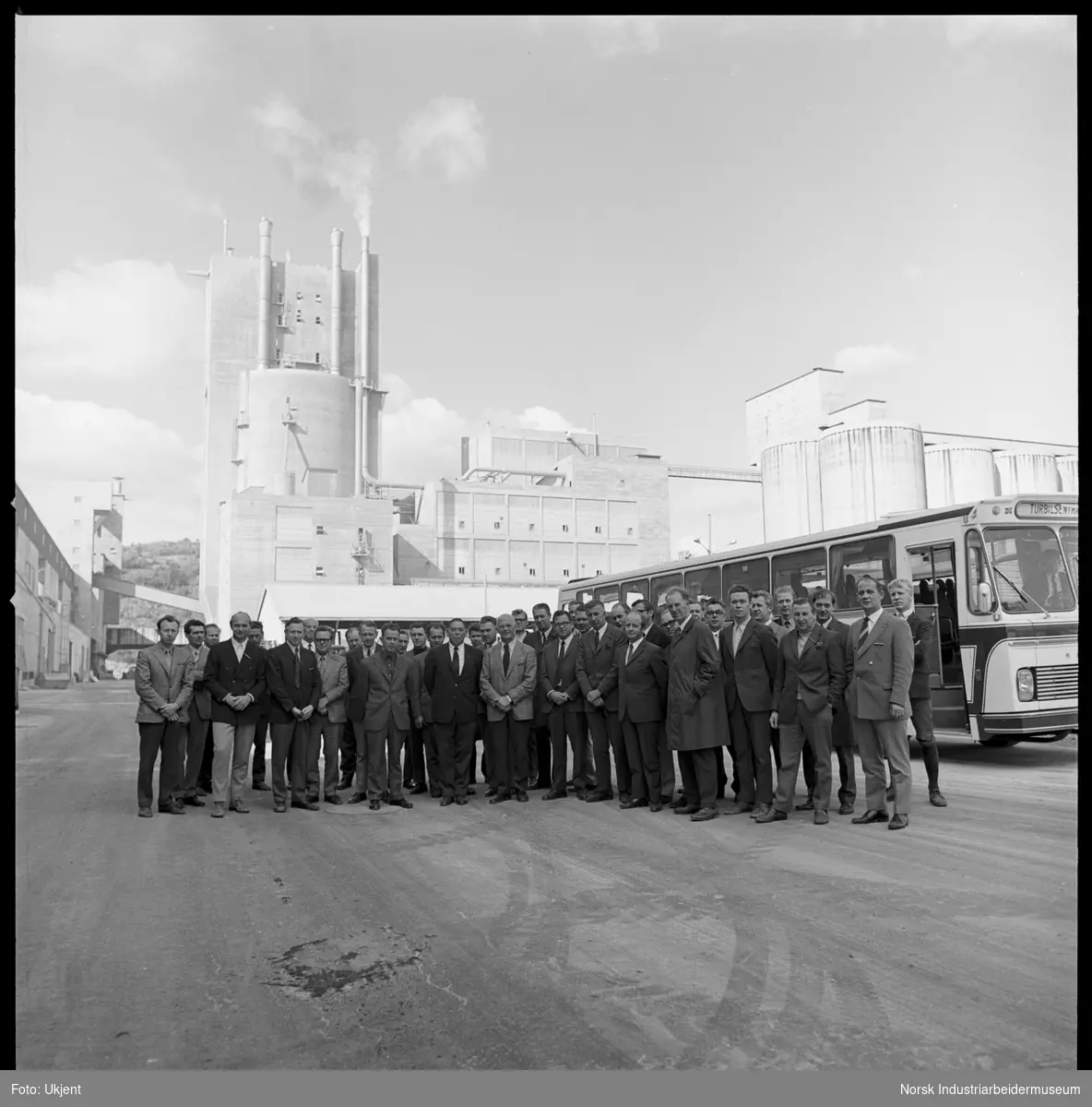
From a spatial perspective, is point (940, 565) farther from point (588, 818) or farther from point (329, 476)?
point (329, 476)

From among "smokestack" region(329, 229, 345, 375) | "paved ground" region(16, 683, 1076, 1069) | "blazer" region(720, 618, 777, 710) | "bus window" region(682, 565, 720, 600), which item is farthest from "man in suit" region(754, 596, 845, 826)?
"smokestack" region(329, 229, 345, 375)

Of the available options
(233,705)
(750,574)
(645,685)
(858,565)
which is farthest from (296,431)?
(645,685)

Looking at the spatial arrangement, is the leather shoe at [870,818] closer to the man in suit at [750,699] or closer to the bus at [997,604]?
the man in suit at [750,699]

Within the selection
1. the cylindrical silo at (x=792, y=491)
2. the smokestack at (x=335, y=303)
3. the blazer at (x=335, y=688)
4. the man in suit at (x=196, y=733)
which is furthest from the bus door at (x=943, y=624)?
the smokestack at (x=335, y=303)

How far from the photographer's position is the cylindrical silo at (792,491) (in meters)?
50.3

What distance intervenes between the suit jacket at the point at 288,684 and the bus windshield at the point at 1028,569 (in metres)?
8.89

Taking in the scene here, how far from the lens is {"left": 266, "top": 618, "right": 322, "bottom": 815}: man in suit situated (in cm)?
966

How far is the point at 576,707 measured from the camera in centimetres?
1027

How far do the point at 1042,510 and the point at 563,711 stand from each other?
7360mm

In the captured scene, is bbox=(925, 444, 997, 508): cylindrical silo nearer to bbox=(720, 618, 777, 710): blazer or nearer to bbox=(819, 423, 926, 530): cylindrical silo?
bbox=(819, 423, 926, 530): cylindrical silo

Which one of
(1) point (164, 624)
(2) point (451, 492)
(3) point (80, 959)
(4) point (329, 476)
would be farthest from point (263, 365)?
(3) point (80, 959)

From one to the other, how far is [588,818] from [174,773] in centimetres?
442

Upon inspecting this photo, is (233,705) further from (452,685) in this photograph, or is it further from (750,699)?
(750,699)

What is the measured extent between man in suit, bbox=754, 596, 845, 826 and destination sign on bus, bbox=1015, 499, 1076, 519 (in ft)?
17.9
